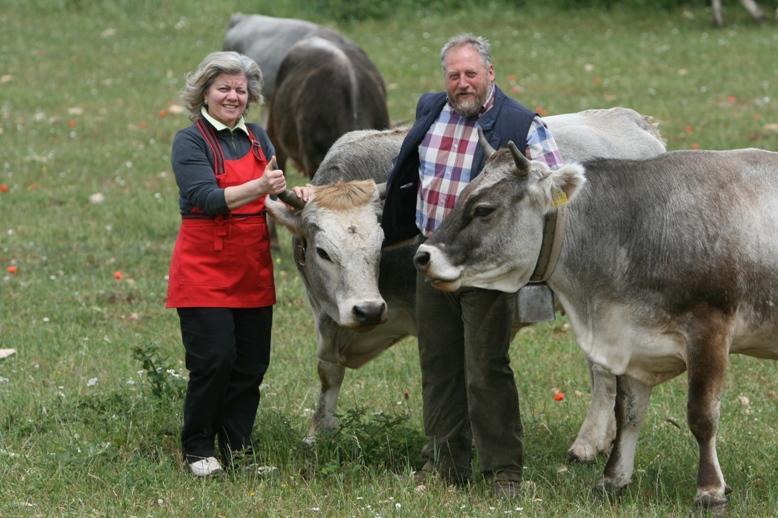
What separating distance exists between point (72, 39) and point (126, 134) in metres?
6.31

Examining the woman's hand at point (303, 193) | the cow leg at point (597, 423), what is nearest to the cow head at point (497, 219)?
the woman's hand at point (303, 193)

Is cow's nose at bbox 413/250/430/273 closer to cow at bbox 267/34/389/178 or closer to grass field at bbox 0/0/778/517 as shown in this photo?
grass field at bbox 0/0/778/517

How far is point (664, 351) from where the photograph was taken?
237 inches

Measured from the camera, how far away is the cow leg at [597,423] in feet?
23.8

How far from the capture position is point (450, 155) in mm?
6230

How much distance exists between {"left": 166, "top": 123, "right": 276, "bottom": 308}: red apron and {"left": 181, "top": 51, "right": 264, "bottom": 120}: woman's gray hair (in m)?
0.14

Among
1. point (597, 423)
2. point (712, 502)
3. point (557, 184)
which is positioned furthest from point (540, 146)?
point (597, 423)

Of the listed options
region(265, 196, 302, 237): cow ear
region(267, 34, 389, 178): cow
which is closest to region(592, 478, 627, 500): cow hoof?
region(265, 196, 302, 237): cow ear

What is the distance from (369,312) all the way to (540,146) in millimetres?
1142

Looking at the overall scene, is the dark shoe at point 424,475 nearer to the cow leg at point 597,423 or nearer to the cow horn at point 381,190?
the cow leg at point 597,423

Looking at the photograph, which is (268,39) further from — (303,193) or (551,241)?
(551,241)

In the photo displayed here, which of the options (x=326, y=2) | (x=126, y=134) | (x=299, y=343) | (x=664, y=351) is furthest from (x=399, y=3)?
(x=664, y=351)

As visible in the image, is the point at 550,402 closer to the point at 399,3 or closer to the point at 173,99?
the point at 173,99

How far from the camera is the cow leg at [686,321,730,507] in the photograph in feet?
19.2
